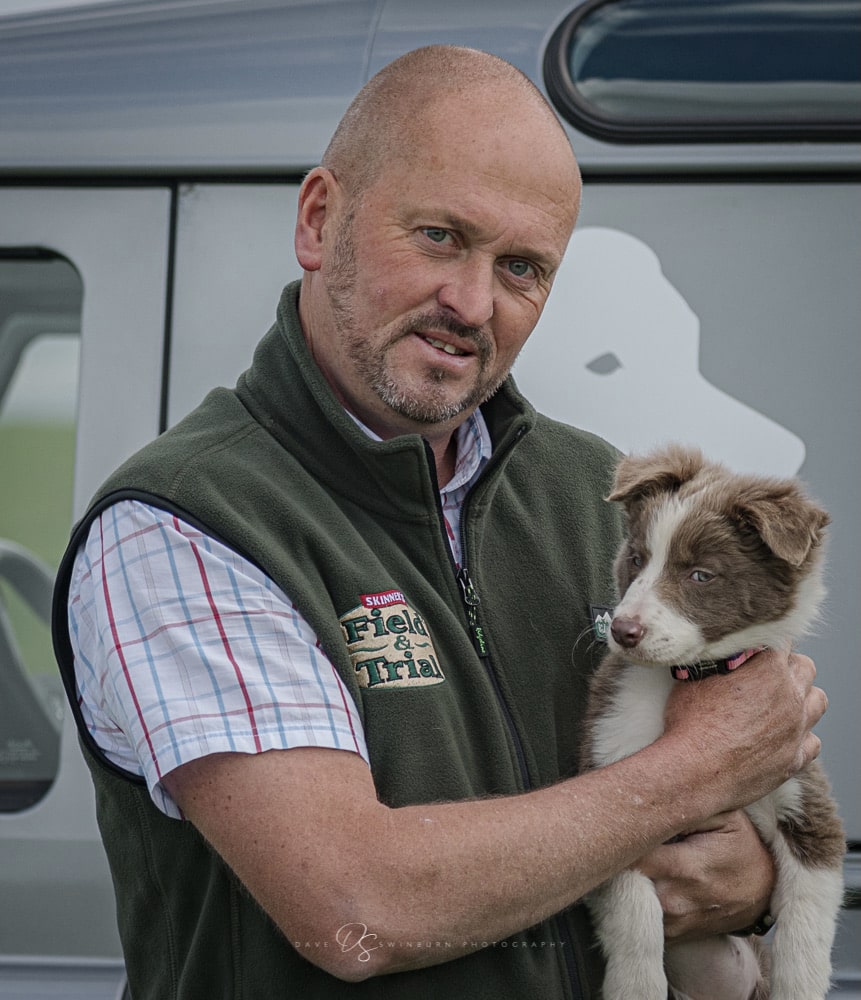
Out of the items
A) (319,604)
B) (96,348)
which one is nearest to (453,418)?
(319,604)

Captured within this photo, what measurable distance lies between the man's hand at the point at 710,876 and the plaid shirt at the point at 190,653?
793 millimetres

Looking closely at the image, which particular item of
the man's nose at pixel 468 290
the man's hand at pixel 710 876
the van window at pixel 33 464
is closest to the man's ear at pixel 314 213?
the man's nose at pixel 468 290

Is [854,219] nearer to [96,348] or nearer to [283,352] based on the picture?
[283,352]

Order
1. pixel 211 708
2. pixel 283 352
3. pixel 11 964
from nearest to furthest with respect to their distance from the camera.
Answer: pixel 211 708
pixel 283 352
pixel 11 964

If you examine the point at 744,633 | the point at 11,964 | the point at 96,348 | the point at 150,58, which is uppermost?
the point at 150,58

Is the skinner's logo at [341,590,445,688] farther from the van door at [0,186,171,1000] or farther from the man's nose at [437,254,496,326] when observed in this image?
the van door at [0,186,171,1000]

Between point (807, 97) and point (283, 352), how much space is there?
1611 millimetres

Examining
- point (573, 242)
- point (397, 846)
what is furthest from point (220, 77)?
point (397, 846)

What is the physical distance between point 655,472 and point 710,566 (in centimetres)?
24

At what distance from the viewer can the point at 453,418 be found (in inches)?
91.9

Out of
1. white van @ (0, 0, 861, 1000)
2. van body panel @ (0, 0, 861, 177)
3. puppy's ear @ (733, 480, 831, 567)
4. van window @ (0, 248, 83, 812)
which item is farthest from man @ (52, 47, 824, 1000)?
van window @ (0, 248, 83, 812)

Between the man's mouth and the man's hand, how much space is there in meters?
1.05

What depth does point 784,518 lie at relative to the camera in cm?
223

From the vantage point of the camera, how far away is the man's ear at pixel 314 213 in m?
2.34
